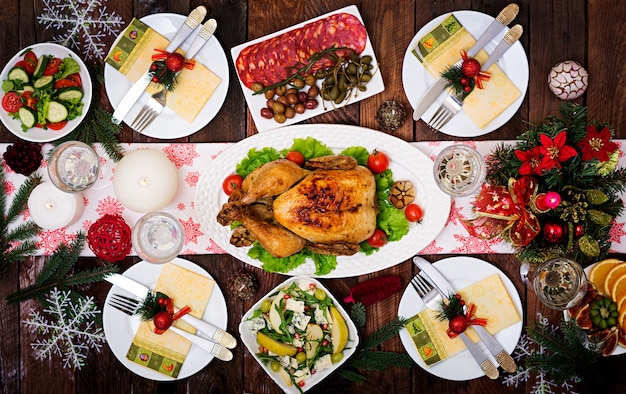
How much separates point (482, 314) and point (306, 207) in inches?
33.2

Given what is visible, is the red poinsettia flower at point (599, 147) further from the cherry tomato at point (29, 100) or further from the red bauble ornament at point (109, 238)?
the cherry tomato at point (29, 100)

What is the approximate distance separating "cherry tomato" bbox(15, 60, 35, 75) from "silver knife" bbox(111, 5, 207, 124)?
366mm

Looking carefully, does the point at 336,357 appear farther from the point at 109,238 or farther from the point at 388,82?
the point at 388,82

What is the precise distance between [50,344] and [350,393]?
1247mm

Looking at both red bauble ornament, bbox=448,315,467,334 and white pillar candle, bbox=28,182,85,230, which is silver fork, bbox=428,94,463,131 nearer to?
red bauble ornament, bbox=448,315,467,334

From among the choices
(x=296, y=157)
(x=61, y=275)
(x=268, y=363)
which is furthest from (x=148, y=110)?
(x=268, y=363)

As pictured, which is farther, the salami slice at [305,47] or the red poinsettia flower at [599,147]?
the salami slice at [305,47]

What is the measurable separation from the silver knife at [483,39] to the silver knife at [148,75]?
3.01 feet

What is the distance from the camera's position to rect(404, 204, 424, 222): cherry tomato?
6.35ft

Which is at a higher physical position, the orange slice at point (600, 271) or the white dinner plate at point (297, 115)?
the white dinner plate at point (297, 115)

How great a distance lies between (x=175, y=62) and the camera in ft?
6.32

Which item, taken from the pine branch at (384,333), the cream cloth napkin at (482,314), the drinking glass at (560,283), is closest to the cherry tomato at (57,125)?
the pine branch at (384,333)

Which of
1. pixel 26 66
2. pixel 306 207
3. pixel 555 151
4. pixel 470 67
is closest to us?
pixel 555 151

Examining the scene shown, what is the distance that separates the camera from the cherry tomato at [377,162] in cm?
193
